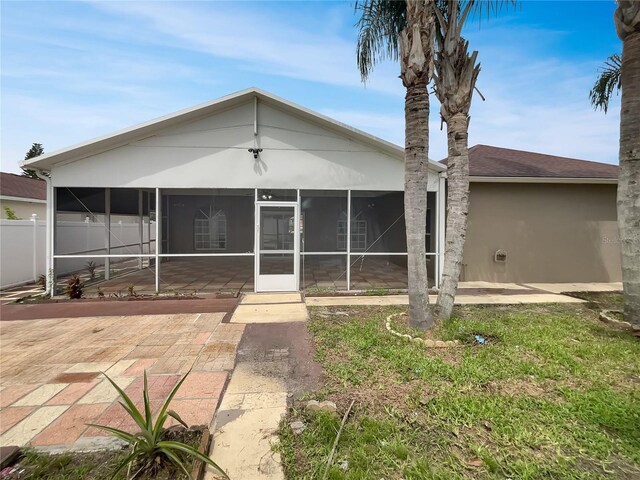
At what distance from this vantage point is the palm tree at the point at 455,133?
17.7ft

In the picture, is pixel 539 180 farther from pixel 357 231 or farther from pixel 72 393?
pixel 72 393

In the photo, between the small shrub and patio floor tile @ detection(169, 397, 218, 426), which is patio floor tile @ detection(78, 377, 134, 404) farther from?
the small shrub

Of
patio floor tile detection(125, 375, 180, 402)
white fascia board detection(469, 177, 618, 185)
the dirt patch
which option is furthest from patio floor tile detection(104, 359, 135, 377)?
white fascia board detection(469, 177, 618, 185)

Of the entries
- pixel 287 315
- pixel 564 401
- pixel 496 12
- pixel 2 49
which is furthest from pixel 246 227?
pixel 564 401

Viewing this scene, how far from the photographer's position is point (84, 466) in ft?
7.87

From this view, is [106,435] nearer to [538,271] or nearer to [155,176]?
[155,176]

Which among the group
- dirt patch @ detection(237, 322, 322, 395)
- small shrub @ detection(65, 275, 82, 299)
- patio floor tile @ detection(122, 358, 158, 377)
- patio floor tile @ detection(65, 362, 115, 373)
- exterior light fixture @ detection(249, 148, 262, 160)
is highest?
exterior light fixture @ detection(249, 148, 262, 160)

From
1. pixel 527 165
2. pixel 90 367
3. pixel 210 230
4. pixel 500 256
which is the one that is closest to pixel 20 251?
pixel 210 230

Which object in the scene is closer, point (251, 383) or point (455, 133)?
point (251, 383)

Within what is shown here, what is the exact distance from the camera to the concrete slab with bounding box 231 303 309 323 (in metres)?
6.25

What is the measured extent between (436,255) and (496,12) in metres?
5.65

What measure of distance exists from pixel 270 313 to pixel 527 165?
10.1m

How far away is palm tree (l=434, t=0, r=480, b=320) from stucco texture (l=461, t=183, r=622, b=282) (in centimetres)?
527

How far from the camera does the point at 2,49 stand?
6402mm
